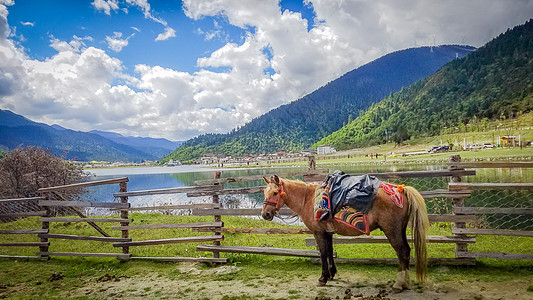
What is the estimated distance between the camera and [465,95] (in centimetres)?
11850

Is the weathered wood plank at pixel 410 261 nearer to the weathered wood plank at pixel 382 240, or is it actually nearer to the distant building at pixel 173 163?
the weathered wood plank at pixel 382 240

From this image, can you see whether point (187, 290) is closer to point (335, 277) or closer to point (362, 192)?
point (335, 277)

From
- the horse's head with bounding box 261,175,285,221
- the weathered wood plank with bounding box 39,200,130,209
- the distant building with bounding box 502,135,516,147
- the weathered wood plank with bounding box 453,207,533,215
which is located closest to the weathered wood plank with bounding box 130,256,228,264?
the weathered wood plank with bounding box 39,200,130,209

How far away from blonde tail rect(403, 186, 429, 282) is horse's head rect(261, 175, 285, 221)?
6.50 ft

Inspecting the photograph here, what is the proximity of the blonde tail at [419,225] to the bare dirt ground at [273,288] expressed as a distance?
12.9 inches

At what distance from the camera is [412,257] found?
17.2 feet

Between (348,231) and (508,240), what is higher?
(348,231)

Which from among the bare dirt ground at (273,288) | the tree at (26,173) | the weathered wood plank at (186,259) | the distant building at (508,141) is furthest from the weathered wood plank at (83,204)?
the distant building at (508,141)

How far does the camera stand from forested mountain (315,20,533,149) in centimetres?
9757

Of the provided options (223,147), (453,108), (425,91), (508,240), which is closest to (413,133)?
(453,108)

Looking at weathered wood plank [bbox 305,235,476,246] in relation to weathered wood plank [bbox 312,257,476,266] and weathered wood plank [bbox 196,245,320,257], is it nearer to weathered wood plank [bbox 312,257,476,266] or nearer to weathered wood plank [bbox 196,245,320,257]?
weathered wood plank [bbox 196,245,320,257]

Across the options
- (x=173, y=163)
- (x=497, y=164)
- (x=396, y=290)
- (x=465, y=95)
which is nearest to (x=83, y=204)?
(x=396, y=290)

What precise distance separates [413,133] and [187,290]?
111 meters

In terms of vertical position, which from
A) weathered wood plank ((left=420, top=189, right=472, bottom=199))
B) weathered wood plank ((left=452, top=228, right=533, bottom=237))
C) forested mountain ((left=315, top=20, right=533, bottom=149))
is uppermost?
forested mountain ((left=315, top=20, right=533, bottom=149))
